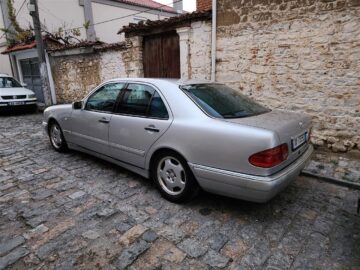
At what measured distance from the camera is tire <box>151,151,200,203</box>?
2.88 m

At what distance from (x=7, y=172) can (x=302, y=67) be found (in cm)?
560

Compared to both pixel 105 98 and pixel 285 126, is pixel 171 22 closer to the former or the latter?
pixel 105 98

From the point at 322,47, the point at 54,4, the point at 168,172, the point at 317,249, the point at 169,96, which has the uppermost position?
the point at 54,4

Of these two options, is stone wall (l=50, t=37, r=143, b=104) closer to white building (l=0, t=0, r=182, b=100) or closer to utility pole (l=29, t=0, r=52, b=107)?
utility pole (l=29, t=0, r=52, b=107)

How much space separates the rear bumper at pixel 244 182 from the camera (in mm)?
2379

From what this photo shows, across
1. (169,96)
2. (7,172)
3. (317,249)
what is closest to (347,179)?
(317,249)

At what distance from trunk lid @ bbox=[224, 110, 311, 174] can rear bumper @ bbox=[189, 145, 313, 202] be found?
0.09 metres

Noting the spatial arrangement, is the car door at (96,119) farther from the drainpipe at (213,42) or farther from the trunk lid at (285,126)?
the drainpipe at (213,42)

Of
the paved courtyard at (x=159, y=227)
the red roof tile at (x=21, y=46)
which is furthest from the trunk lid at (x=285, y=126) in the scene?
the red roof tile at (x=21, y=46)

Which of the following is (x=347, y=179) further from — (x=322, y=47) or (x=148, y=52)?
Result: (x=148, y=52)

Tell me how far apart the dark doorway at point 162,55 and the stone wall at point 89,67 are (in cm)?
28

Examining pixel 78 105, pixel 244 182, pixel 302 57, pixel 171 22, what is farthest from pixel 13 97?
pixel 244 182

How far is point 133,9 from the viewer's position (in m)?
16.8

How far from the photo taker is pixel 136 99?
3430 millimetres
